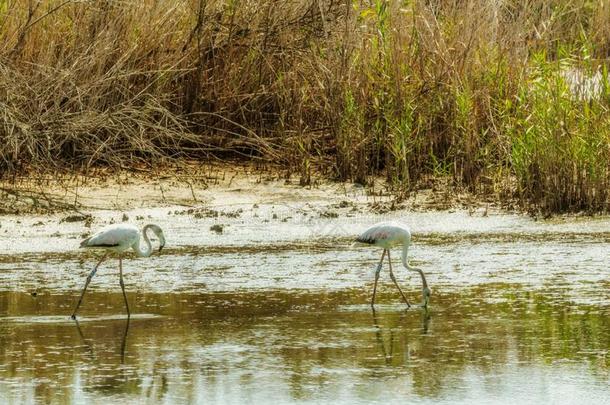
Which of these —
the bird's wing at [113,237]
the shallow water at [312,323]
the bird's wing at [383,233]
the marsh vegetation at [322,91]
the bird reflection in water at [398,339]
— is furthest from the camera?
the marsh vegetation at [322,91]

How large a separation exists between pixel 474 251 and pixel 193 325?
2.88 m

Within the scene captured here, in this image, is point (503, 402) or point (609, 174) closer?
point (503, 402)

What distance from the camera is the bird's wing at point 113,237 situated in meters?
7.36

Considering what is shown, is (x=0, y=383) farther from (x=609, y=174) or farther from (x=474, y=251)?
(x=609, y=174)

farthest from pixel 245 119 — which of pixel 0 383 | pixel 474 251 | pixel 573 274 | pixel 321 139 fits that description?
pixel 0 383

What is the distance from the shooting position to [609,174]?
1039cm

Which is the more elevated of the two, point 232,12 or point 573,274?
point 232,12

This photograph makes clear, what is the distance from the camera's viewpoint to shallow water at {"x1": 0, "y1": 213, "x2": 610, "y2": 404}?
17.9ft

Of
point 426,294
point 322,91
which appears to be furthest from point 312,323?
point 322,91

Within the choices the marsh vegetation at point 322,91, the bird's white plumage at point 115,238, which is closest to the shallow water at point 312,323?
the bird's white plumage at point 115,238

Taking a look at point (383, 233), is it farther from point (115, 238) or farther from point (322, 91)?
point (322, 91)

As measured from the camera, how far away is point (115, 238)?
739 centimetres

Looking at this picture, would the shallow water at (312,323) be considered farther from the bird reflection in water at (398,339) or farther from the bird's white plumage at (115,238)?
the bird's white plumage at (115,238)

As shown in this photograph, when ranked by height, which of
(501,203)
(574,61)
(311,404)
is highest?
(574,61)
